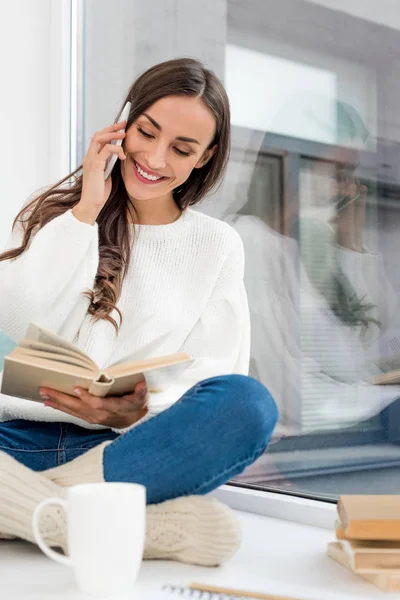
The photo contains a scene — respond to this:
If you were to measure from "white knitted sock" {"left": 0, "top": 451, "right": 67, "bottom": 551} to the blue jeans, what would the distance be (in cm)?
11

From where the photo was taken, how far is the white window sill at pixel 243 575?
1166 mm

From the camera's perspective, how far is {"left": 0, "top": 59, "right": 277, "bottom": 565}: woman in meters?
1.29

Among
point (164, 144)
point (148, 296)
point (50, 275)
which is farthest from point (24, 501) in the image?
point (164, 144)

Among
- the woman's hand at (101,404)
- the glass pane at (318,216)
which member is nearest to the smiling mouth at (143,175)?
the glass pane at (318,216)

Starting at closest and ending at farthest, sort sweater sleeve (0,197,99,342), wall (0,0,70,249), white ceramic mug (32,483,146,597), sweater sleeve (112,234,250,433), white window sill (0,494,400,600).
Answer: white ceramic mug (32,483,146,597)
white window sill (0,494,400,600)
sweater sleeve (0,197,99,342)
sweater sleeve (112,234,250,433)
wall (0,0,70,249)

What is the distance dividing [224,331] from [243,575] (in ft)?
1.84

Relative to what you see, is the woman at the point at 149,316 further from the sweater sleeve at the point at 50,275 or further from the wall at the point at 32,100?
the wall at the point at 32,100

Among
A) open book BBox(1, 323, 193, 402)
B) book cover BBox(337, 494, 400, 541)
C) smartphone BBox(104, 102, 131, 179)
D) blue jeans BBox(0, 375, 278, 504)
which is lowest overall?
book cover BBox(337, 494, 400, 541)

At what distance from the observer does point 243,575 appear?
127 cm

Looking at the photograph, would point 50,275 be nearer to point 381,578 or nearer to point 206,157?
point 206,157

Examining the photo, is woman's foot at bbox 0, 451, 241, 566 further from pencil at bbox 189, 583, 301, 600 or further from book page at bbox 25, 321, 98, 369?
book page at bbox 25, 321, 98, 369

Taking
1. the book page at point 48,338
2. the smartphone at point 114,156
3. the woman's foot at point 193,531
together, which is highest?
the smartphone at point 114,156

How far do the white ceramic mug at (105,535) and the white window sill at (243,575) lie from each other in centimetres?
6

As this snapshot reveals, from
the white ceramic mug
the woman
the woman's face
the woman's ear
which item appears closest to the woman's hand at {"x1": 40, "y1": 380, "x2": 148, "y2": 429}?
the woman
